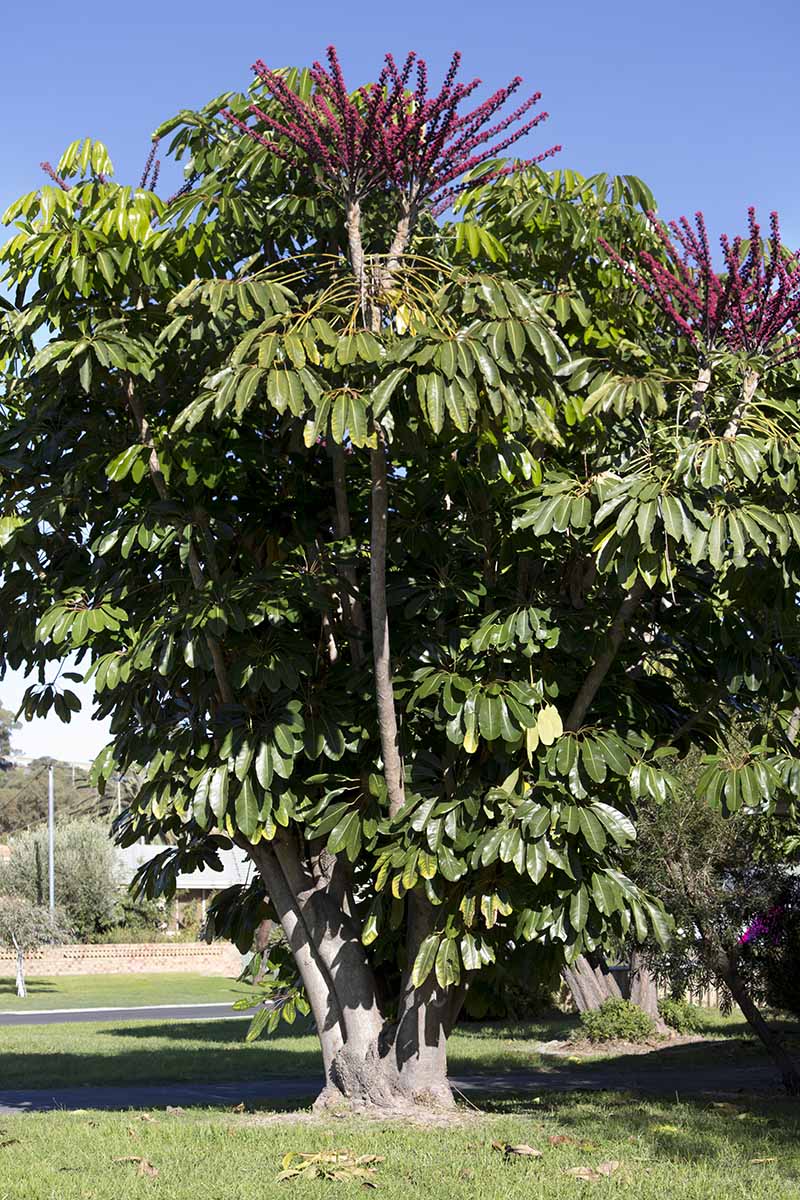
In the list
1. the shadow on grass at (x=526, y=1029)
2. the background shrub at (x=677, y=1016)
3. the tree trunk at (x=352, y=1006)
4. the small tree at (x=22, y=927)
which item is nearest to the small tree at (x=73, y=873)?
the small tree at (x=22, y=927)

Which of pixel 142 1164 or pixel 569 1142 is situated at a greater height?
pixel 142 1164

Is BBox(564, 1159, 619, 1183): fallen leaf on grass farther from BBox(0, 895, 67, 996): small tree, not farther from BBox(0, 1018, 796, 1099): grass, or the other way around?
BBox(0, 895, 67, 996): small tree

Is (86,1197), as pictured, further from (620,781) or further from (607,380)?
(607,380)

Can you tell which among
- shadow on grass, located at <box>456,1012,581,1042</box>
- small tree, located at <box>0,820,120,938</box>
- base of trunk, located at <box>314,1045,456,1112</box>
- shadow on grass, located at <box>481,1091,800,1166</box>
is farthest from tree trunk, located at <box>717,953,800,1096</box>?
small tree, located at <box>0,820,120,938</box>

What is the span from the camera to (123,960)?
131 feet

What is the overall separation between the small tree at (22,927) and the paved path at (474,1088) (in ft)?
63.4

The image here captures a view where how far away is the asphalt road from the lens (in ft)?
85.3

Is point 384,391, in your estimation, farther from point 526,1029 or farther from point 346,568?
point 526,1029

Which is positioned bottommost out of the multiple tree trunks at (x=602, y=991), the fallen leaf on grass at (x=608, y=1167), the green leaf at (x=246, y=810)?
the multiple tree trunks at (x=602, y=991)

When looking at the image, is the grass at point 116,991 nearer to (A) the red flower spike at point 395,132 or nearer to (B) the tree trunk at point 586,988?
(B) the tree trunk at point 586,988

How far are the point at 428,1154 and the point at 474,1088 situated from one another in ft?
18.4

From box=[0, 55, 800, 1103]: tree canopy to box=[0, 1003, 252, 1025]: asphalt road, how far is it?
1778 centimetres

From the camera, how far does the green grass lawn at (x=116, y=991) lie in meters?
30.9

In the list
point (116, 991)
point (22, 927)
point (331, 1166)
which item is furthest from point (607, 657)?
point (116, 991)
